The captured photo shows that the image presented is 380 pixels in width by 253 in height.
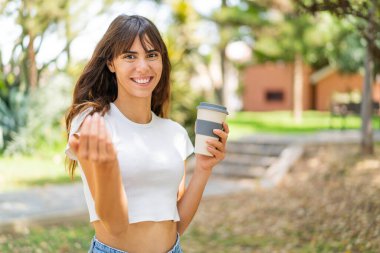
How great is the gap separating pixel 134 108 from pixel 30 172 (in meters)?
8.92

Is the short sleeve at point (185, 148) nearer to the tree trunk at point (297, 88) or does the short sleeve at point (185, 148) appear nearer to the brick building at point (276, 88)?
the tree trunk at point (297, 88)

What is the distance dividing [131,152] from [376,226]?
4.94 m

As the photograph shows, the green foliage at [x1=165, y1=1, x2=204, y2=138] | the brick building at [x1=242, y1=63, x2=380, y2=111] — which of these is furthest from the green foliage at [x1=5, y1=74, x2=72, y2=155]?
the brick building at [x1=242, y1=63, x2=380, y2=111]

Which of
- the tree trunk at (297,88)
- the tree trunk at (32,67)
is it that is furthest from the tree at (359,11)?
the tree trunk at (297,88)

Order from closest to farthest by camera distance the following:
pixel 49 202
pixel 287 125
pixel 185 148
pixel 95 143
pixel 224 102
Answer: pixel 95 143 < pixel 185 148 < pixel 49 202 < pixel 287 125 < pixel 224 102

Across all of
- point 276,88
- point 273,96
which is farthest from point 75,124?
point 273,96

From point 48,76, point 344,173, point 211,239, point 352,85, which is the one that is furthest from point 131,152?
A: point 352,85

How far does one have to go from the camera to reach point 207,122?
2.06 metres

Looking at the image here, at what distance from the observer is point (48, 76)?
14281mm

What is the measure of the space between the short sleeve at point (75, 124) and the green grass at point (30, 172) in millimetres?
7421

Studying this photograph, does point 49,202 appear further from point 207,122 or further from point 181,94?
point 207,122

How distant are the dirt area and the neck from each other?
13.8 feet

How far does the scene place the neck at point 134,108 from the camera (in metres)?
2.02

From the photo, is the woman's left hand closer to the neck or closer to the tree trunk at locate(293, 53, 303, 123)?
the neck
